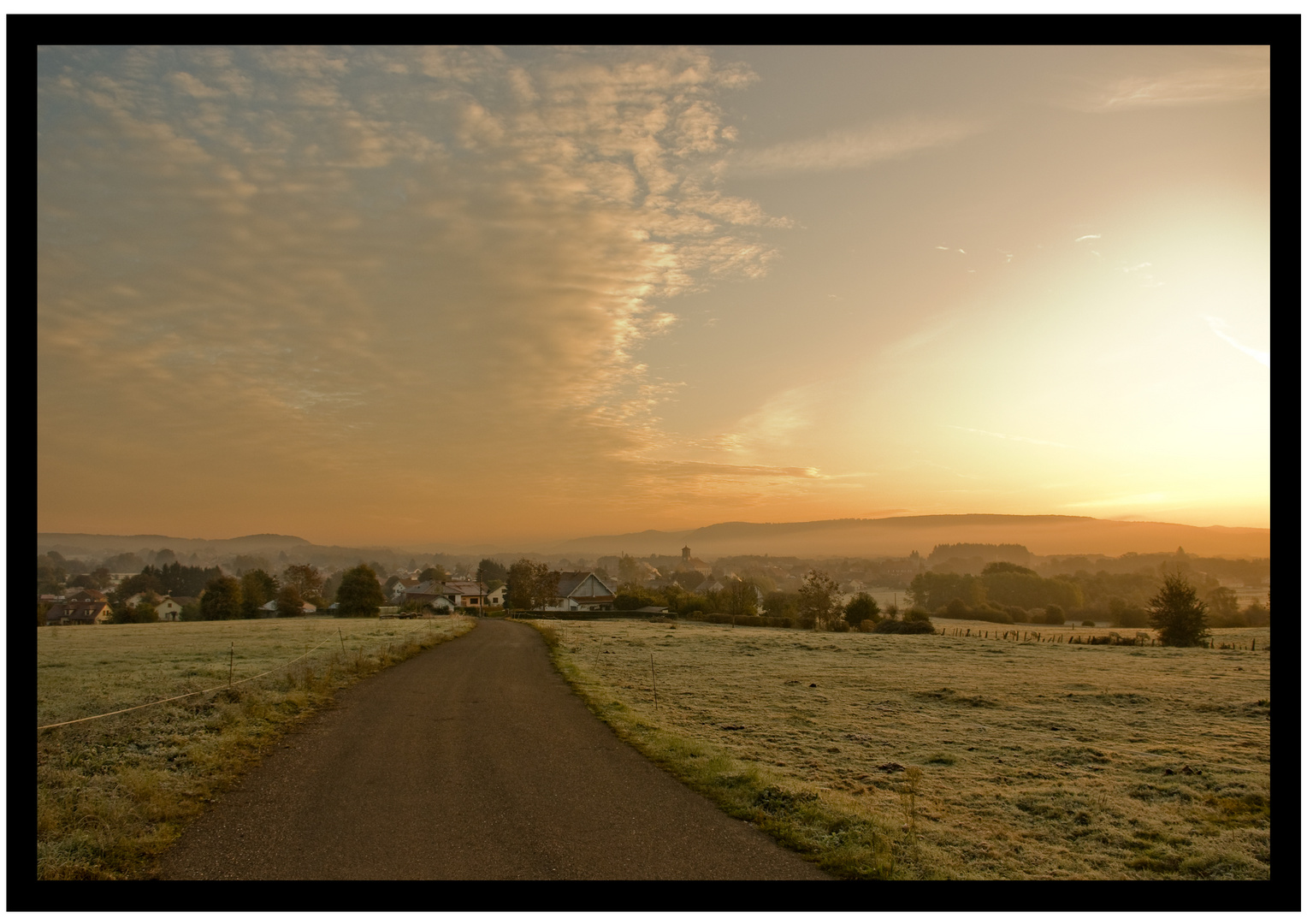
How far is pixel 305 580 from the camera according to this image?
117688mm

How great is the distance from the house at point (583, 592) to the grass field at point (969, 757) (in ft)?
235

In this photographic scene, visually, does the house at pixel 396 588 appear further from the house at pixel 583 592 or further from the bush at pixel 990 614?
the bush at pixel 990 614

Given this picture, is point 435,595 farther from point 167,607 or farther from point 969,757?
point 969,757

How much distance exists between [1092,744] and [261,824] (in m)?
19.8

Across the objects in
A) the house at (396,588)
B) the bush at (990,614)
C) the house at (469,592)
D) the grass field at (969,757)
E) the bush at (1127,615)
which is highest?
the grass field at (969,757)

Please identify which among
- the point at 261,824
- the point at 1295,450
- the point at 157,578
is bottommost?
the point at 157,578

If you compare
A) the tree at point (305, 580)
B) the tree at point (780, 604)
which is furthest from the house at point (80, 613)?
the tree at point (780, 604)

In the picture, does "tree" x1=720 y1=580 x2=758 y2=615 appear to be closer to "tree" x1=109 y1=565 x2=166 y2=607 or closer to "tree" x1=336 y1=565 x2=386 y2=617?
"tree" x1=336 y1=565 x2=386 y2=617

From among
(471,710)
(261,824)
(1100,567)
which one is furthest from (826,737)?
(1100,567)

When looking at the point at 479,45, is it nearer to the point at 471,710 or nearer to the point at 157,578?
the point at 471,710

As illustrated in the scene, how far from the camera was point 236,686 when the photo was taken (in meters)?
19.1

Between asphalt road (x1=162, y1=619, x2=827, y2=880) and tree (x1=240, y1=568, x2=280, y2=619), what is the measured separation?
9580 cm

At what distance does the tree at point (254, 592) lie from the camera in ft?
314

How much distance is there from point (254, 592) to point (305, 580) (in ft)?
67.1
